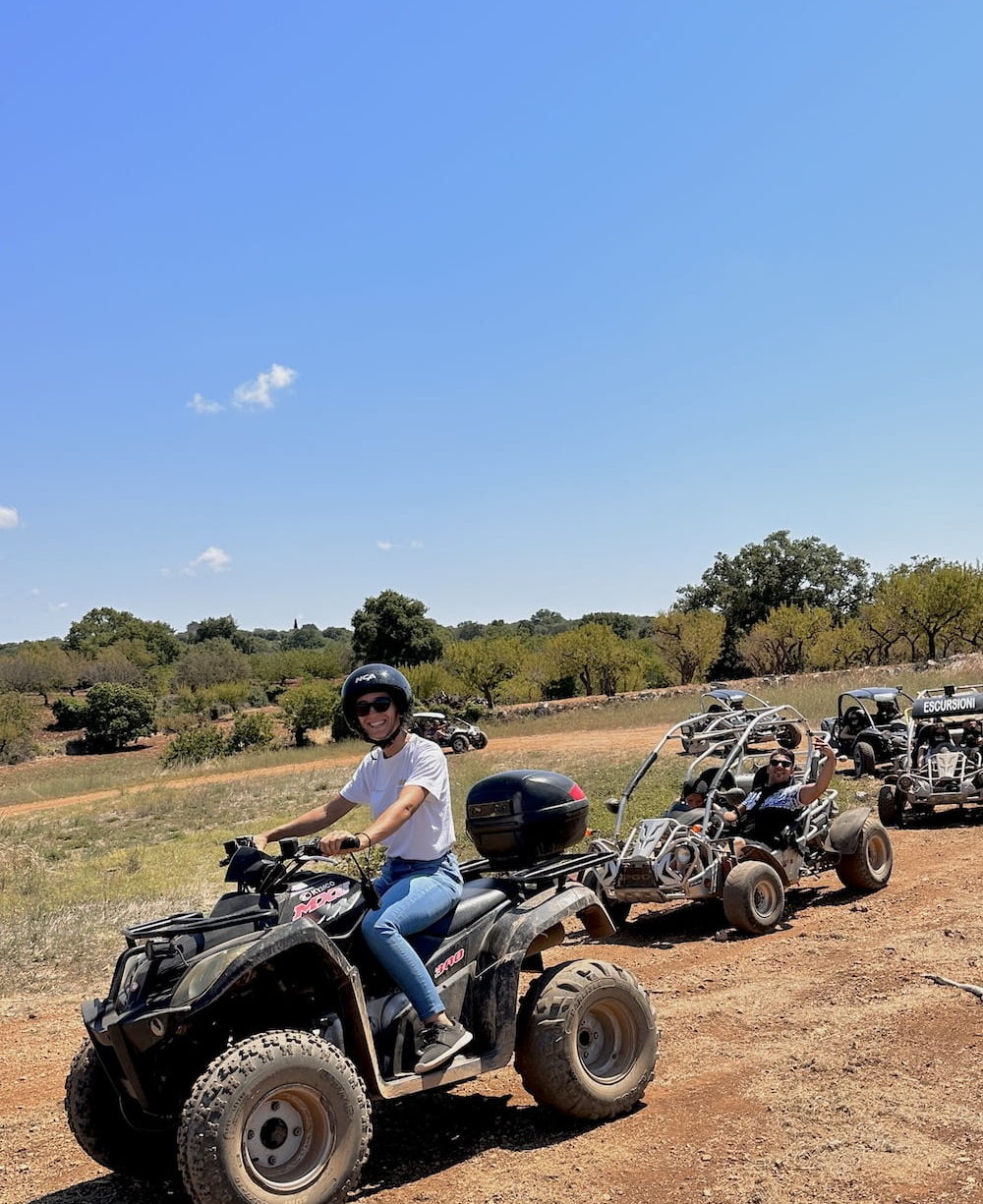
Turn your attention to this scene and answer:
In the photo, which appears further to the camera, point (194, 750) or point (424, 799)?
point (194, 750)

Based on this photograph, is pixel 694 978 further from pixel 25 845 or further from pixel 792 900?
pixel 25 845

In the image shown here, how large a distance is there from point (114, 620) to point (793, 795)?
394 feet

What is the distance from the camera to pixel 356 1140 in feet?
13.0

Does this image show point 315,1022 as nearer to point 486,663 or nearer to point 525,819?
point 525,819

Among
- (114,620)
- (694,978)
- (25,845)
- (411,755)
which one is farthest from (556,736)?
(114,620)

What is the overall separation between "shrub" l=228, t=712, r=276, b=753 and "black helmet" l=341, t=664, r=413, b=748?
44.9 meters

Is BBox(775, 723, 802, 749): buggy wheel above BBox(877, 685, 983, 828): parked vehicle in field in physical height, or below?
above

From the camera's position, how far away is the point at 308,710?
2028 inches

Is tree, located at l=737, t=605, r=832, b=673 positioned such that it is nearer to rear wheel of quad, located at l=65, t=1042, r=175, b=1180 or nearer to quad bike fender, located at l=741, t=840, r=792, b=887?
quad bike fender, located at l=741, t=840, r=792, b=887

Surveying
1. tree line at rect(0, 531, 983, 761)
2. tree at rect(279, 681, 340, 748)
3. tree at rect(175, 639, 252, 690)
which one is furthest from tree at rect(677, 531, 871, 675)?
tree at rect(175, 639, 252, 690)

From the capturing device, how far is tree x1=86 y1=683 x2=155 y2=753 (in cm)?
6425

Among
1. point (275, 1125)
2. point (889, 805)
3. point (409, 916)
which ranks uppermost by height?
point (409, 916)

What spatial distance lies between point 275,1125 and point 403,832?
1296 millimetres

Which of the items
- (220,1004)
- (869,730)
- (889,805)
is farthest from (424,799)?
(869,730)
